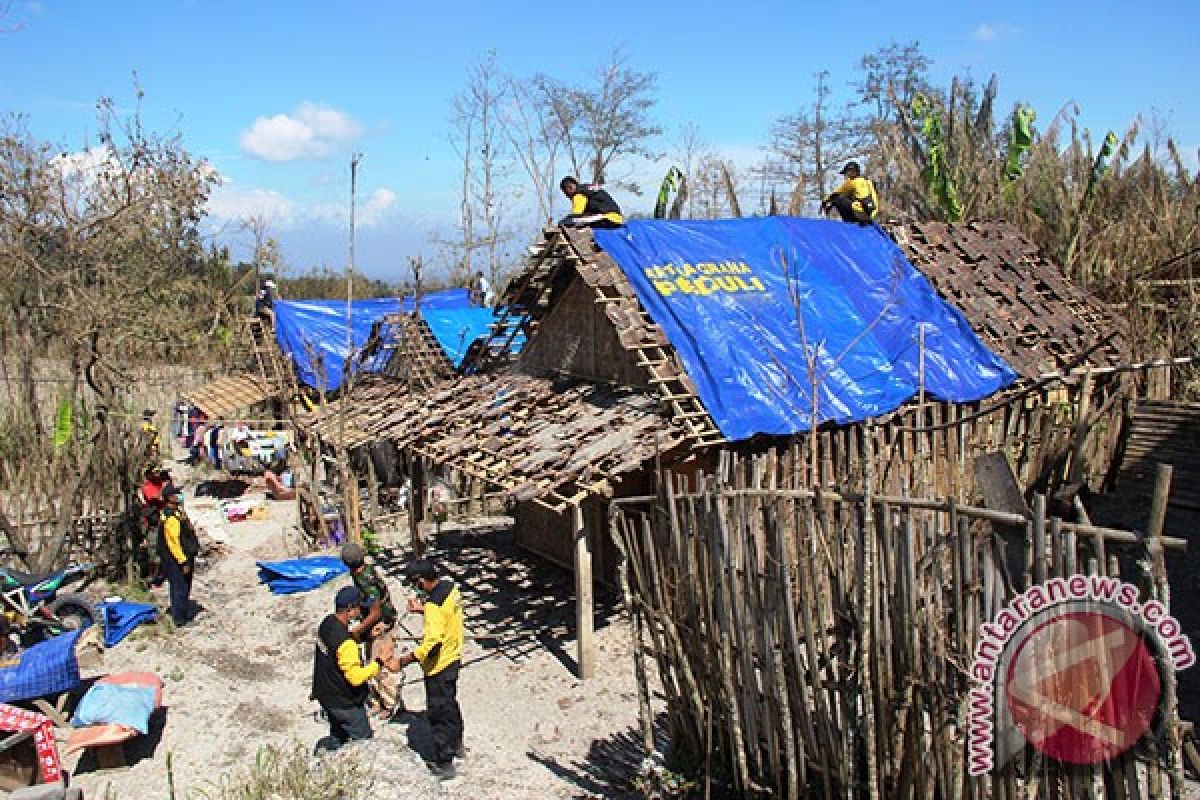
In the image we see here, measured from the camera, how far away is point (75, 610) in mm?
9602

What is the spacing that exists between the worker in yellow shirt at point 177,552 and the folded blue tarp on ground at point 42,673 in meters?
2.26

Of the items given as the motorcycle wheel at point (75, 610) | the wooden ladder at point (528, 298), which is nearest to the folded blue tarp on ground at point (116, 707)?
the motorcycle wheel at point (75, 610)

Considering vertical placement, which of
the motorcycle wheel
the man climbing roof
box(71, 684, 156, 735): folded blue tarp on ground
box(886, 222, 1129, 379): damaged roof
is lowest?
the motorcycle wheel

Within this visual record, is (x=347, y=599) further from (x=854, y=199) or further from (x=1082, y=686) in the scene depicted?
(x=854, y=199)

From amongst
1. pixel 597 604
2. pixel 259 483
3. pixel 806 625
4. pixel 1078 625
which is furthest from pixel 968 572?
pixel 259 483

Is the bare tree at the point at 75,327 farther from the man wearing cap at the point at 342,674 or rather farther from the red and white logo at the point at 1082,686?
the red and white logo at the point at 1082,686

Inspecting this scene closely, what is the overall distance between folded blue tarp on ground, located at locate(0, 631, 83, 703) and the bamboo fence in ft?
16.0

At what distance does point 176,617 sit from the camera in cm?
1020

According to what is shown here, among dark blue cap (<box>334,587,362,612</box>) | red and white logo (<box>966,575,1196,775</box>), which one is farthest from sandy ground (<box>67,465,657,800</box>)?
red and white logo (<box>966,575,1196,775</box>)

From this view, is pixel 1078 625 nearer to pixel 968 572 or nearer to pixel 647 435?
pixel 968 572

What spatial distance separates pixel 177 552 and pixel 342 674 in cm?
441

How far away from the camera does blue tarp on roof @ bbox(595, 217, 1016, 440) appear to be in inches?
361


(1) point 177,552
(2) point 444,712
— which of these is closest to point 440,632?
(2) point 444,712

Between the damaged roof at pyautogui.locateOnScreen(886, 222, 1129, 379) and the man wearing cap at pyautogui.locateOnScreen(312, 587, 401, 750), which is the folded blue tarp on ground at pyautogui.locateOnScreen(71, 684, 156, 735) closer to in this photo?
the man wearing cap at pyautogui.locateOnScreen(312, 587, 401, 750)
